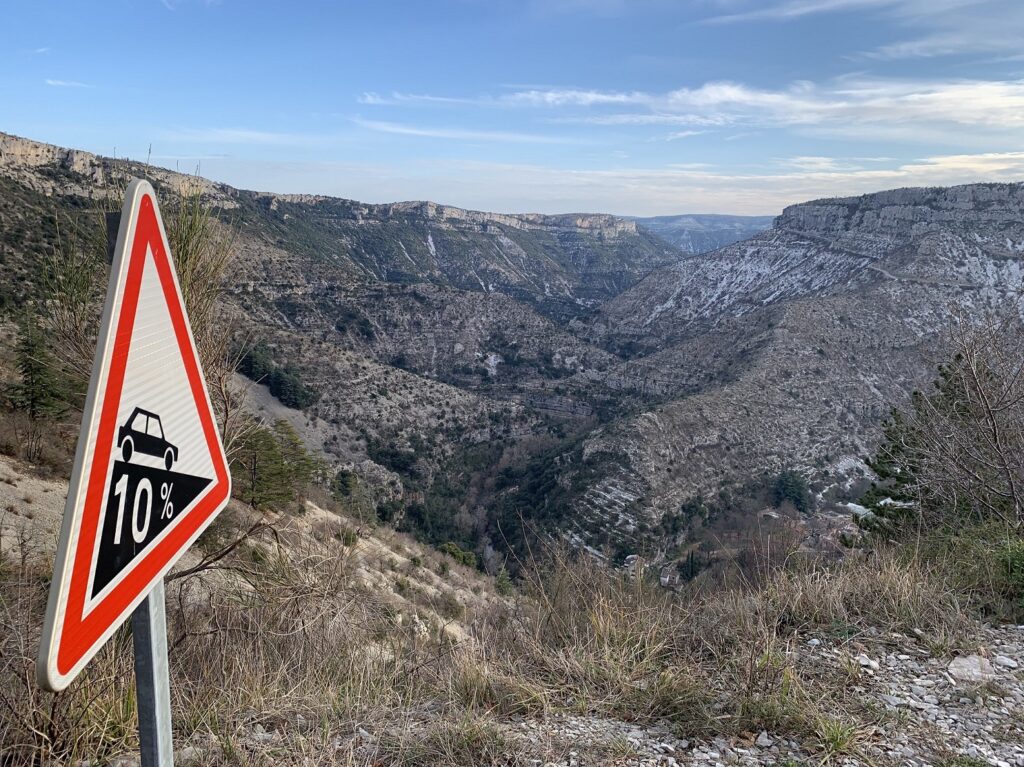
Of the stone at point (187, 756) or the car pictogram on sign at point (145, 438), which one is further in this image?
the stone at point (187, 756)

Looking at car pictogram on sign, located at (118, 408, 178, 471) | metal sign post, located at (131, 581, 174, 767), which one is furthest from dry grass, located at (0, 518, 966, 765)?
car pictogram on sign, located at (118, 408, 178, 471)

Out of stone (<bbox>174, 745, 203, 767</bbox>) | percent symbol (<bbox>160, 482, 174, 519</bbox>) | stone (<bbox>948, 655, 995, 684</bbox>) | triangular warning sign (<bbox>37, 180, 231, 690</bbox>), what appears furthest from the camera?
stone (<bbox>948, 655, 995, 684</bbox>)

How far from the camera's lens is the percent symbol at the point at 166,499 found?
1282mm

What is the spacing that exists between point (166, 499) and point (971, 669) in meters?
3.96

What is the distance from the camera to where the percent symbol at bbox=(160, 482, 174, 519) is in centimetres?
128

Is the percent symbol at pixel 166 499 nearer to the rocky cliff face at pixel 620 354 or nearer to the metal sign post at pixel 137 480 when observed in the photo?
the metal sign post at pixel 137 480

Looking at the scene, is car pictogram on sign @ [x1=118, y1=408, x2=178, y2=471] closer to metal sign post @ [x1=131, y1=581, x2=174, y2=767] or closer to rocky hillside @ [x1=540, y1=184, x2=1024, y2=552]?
metal sign post @ [x1=131, y1=581, x2=174, y2=767]

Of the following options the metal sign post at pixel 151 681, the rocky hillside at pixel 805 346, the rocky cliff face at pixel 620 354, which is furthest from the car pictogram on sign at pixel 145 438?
the rocky hillside at pixel 805 346

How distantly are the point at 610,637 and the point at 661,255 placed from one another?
616ft

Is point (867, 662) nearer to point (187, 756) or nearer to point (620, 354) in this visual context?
point (187, 756)

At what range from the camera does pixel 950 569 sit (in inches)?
165

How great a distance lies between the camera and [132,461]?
115cm

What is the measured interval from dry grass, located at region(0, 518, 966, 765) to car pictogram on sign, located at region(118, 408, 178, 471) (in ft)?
5.56

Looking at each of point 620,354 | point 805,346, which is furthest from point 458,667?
point 620,354
